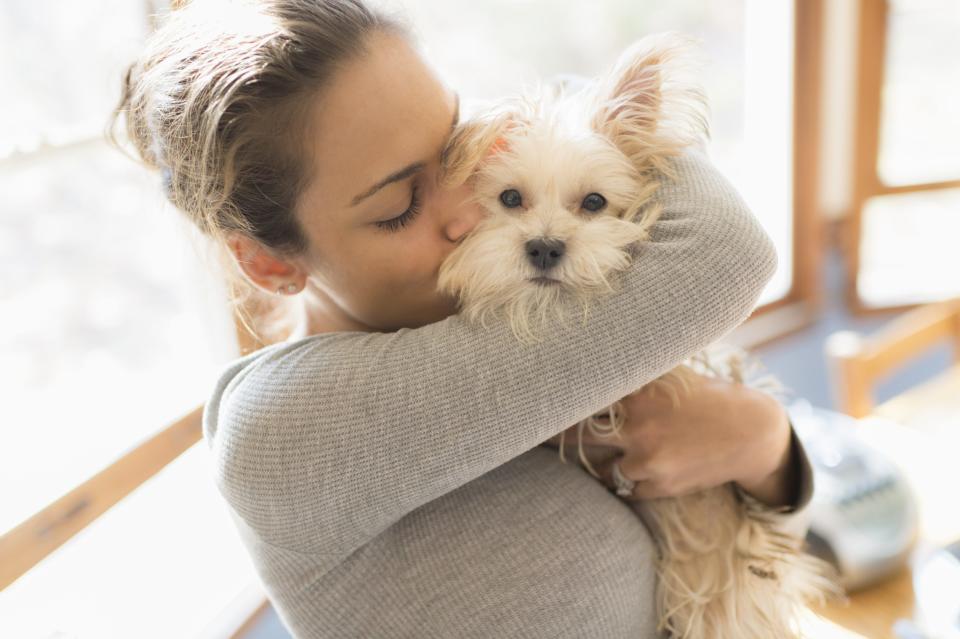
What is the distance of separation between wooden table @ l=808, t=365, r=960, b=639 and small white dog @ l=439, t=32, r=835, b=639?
0.22 m

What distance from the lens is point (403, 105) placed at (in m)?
1.00

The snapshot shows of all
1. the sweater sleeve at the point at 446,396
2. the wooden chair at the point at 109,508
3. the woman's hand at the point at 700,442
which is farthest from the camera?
the wooden chair at the point at 109,508

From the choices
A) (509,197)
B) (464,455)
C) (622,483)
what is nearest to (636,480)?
(622,483)

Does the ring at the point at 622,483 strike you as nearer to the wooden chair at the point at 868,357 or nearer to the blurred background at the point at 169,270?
the blurred background at the point at 169,270

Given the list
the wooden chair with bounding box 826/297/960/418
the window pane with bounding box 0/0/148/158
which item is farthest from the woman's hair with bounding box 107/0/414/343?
the wooden chair with bounding box 826/297/960/418

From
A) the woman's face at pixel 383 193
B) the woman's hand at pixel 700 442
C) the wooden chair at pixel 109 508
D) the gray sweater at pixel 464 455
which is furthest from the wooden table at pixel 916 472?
the wooden chair at pixel 109 508

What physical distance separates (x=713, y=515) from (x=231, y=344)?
124 cm

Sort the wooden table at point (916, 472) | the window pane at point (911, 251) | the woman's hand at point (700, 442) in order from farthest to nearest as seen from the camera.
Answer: the window pane at point (911, 251)
the wooden table at point (916, 472)
the woman's hand at point (700, 442)

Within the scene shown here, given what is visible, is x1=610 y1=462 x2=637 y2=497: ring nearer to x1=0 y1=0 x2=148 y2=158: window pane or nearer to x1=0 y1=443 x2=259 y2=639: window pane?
x1=0 y1=443 x2=259 y2=639: window pane

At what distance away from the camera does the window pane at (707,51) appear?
2.40 metres

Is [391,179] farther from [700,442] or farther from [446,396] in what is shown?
[700,442]

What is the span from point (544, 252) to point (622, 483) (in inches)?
14.3

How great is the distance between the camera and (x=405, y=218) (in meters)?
1.07

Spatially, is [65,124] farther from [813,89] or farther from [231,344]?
[813,89]
